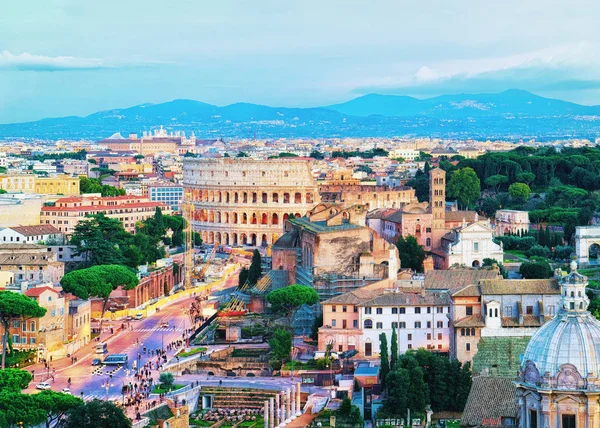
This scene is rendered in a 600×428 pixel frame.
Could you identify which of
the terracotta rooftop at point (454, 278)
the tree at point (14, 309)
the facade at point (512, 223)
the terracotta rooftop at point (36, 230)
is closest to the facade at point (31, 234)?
the terracotta rooftop at point (36, 230)

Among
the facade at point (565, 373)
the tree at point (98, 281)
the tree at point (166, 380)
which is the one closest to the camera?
the facade at point (565, 373)

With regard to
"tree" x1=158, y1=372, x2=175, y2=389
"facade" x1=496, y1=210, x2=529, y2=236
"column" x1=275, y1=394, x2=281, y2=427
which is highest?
"facade" x1=496, y1=210, x2=529, y2=236

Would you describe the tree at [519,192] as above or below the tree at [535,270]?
above

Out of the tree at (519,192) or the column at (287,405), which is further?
the tree at (519,192)

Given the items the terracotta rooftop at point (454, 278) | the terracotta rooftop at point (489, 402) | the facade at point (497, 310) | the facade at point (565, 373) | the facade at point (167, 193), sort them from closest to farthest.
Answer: the facade at point (565, 373)
the terracotta rooftop at point (489, 402)
the facade at point (497, 310)
the terracotta rooftop at point (454, 278)
the facade at point (167, 193)

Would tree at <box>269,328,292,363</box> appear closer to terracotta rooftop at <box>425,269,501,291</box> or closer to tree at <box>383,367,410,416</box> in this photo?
terracotta rooftop at <box>425,269,501,291</box>

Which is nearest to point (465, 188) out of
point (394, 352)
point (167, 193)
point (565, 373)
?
point (167, 193)

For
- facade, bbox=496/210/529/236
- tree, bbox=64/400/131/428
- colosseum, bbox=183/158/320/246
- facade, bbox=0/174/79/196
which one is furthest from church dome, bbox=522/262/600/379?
facade, bbox=0/174/79/196

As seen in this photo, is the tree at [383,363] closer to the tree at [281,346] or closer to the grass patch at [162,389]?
the tree at [281,346]
